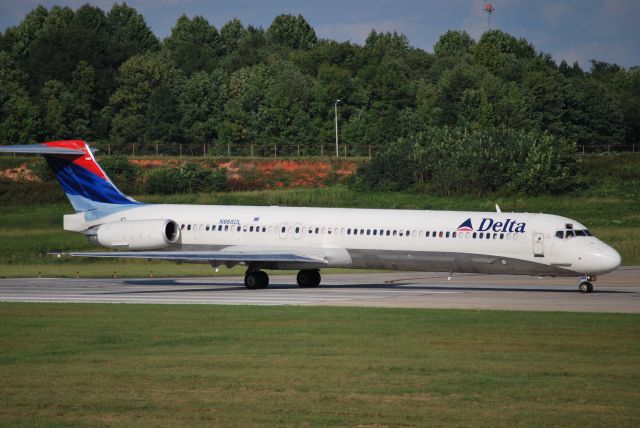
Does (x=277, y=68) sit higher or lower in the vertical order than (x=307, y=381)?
higher

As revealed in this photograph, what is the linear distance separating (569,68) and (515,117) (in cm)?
4109

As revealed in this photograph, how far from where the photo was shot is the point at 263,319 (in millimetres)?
28562

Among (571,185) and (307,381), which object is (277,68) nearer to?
(571,185)

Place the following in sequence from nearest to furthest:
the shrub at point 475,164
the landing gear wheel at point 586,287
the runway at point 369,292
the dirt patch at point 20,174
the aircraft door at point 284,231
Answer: the runway at point 369,292
the landing gear wheel at point 586,287
the aircraft door at point 284,231
the shrub at point 475,164
the dirt patch at point 20,174

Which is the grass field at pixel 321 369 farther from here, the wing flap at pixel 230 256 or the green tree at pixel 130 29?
the green tree at pixel 130 29

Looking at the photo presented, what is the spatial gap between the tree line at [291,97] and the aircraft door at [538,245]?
56.7 metres

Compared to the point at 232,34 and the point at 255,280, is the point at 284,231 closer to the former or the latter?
the point at 255,280

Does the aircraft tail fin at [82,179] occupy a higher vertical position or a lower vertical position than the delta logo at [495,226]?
higher

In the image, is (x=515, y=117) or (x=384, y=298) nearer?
(x=384, y=298)

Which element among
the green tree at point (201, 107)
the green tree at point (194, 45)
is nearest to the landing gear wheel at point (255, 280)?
the green tree at point (201, 107)

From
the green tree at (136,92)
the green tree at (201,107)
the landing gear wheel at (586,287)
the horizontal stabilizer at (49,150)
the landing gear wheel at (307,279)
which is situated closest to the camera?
the landing gear wheel at (586,287)

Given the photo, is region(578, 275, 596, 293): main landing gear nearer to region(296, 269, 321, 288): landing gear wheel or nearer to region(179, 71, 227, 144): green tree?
region(296, 269, 321, 288): landing gear wheel

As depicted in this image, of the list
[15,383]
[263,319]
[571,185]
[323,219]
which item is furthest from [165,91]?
[15,383]

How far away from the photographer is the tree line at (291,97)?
105 meters
